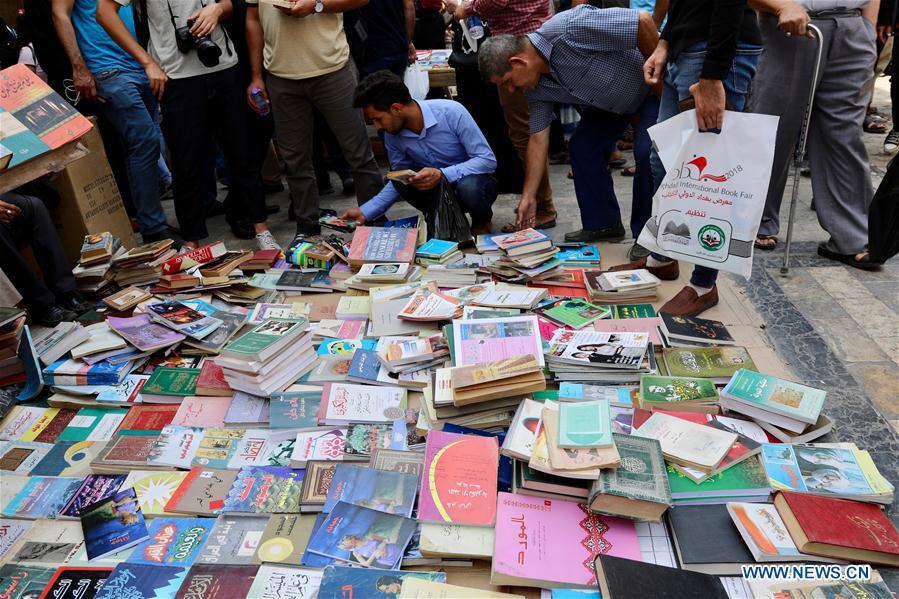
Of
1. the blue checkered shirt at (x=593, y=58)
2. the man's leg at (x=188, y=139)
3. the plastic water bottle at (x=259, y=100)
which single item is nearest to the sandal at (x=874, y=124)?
the blue checkered shirt at (x=593, y=58)

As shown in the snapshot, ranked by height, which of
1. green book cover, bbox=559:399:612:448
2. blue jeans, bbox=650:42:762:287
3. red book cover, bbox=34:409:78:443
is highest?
blue jeans, bbox=650:42:762:287

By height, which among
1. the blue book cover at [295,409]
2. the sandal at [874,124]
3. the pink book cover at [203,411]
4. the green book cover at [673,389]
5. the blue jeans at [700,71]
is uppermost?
the blue jeans at [700,71]

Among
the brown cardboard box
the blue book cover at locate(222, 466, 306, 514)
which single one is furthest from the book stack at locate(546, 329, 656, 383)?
the brown cardboard box

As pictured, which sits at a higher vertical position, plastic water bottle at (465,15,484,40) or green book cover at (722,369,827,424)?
plastic water bottle at (465,15,484,40)

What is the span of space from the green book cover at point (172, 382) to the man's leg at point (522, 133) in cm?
219

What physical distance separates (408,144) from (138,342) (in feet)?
5.60

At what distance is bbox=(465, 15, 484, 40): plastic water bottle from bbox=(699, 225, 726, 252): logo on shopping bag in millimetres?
2368

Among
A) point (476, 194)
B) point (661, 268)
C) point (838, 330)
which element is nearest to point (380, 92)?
point (476, 194)

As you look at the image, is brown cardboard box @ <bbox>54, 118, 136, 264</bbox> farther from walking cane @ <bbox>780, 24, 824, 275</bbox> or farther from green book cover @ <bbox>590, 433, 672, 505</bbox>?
walking cane @ <bbox>780, 24, 824, 275</bbox>

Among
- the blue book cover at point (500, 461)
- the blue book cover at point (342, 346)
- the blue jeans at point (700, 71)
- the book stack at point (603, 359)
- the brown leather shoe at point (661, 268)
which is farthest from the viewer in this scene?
the brown leather shoe at point (661, 268)

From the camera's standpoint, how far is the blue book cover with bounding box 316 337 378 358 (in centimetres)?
265

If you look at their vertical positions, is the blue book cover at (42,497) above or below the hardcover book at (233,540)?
below

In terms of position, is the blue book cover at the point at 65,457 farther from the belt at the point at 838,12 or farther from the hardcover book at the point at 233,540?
the belt at the point at 838,12

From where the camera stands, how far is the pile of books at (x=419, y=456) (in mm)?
1645
